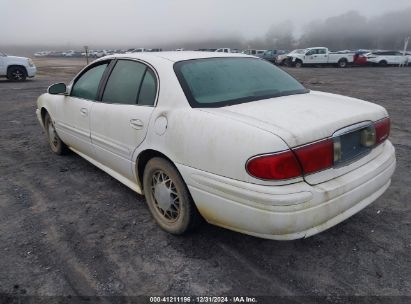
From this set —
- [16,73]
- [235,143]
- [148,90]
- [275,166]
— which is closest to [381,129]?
[275,166]

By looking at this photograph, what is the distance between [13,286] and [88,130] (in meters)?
1.88

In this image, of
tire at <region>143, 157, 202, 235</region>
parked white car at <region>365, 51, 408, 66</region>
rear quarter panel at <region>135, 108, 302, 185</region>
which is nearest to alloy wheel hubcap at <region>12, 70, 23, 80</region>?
tire at <region>143, 157, 202, 235</region>

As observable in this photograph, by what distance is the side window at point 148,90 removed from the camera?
9.87 feet

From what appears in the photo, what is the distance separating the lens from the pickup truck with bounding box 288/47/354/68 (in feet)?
101

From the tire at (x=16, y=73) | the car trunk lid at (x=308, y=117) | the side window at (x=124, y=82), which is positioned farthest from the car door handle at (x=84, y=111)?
the tire at (x=16, y=73)

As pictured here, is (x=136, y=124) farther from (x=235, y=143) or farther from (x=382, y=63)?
(x=382, y=63)

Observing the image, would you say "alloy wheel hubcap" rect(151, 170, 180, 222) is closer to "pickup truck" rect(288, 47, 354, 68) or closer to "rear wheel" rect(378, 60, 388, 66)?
"pickup truck" rect(288, 47, 354, 68)

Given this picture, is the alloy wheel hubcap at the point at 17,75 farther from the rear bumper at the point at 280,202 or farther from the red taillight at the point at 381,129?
the red taillight at the point at 381,129

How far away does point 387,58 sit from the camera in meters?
31.9

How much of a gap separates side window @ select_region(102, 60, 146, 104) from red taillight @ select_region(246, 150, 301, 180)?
1.49 m

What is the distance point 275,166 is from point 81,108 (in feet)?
8.77

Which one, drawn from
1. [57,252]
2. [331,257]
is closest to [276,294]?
[331,257]

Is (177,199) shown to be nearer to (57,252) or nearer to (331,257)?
(57,252)

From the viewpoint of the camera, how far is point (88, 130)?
153 inches
